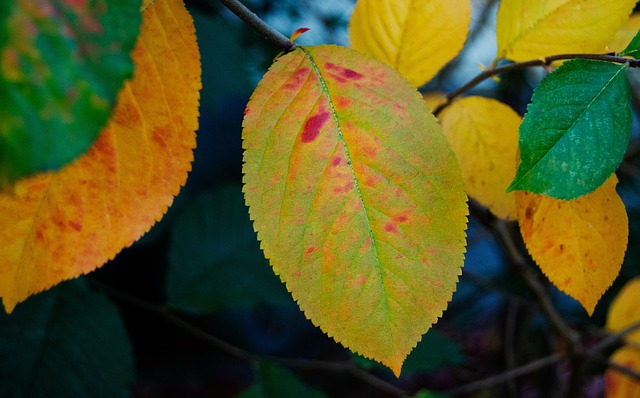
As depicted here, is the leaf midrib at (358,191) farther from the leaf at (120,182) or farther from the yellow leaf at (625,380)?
the yellow leaf at (625,380)

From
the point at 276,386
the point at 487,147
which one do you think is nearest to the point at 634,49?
the point at 487,147

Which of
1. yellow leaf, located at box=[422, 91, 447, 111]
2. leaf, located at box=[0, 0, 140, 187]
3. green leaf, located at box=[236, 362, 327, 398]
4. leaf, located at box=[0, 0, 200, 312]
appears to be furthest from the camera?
green leaf, located at box=[236, 362, 327, 398]

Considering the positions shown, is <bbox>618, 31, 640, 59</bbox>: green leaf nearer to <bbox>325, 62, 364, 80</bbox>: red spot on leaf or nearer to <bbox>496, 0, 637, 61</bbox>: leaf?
<bbox>496, 0, 637, 61</bbox>: leaf

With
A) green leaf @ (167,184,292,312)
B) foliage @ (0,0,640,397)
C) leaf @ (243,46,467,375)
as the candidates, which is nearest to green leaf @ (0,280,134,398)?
green leaf @ (167,184,292,312)

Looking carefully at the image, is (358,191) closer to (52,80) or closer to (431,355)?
(52,80)

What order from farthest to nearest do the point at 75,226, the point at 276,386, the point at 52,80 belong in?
the point at 276,386
the point at 75,226
the point at 52,80

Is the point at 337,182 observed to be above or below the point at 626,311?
above
